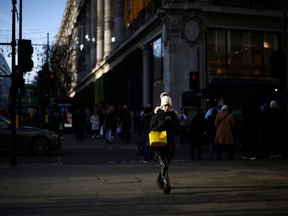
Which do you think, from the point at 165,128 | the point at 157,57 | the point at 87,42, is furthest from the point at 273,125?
the point at 87,42

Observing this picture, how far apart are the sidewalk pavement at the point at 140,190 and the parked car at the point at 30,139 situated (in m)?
4.84

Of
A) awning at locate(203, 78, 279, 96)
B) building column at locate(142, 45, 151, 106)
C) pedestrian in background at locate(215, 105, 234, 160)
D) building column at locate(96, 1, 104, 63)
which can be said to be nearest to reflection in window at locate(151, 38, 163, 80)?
building column at locate(142, 45, 151, 106)

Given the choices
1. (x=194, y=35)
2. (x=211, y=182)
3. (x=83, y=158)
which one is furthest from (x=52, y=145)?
(x=194, y=35)

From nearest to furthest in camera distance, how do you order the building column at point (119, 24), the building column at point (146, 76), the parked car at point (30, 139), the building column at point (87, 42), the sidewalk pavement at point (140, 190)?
the sidewalk pavement at point (140, 190) < the parked car at point (30, 139) < the building column at point (146, 76) < the building column at point (119, 24) < the building column at point (87, 42)

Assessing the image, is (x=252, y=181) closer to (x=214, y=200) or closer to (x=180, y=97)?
(x=214, y=200)

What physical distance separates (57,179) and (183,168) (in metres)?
3.76

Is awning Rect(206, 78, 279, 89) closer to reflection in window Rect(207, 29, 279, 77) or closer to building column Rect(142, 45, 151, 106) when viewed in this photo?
reflection in window Rect(207, 29, 279, 77)

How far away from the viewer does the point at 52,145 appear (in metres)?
19.4

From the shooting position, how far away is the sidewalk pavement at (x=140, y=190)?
8.00m

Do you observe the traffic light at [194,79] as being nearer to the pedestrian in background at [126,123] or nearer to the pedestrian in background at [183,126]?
the pedestrian in background at [183,126]

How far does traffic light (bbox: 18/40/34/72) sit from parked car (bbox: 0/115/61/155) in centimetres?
451

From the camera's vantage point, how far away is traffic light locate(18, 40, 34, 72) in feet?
49.2

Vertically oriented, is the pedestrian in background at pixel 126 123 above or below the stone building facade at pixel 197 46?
below

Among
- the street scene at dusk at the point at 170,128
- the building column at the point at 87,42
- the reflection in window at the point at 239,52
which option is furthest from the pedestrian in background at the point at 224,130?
the building column at the point at 87,42
